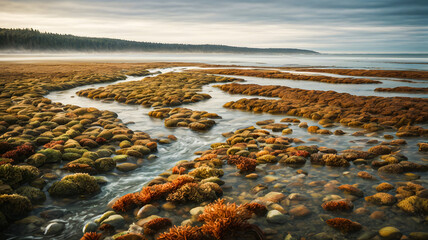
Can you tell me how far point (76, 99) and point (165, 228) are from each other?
25.2 meters

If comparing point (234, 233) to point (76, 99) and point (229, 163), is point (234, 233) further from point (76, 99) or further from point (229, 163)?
point (76, 99)

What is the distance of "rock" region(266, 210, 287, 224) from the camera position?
6.42m

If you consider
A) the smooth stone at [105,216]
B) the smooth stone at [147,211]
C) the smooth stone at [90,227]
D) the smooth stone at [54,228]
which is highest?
the smooth stone at [147,211]

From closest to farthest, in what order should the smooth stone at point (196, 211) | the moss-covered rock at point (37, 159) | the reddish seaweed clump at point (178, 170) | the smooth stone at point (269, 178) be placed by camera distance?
1. the smooth stone at point (196, 211)
2. the smooth stone at point (269, 178)
3. the reddish seaweed clump at point (178, 170)
4. the moss-covered rock at point (37, 159)

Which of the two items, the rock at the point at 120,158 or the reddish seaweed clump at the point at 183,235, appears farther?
the rock at the point at 120,158

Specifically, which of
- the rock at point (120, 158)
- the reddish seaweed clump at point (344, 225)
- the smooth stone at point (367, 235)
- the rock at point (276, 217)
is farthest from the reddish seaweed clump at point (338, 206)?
the rock at point (120, 158)

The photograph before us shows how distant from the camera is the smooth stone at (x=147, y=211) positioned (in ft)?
22.0

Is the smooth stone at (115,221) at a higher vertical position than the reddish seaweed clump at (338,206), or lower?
lower

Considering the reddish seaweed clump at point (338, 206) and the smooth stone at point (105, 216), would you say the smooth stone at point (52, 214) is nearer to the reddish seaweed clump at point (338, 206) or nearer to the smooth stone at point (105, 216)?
the smooth stone at point (105, 216)

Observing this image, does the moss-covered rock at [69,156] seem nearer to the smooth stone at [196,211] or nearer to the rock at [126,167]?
the rock at [126,167]

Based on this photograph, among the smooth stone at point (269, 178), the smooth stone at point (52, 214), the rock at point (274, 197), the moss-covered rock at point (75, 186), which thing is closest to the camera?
the smooth stone at point (52, 214)

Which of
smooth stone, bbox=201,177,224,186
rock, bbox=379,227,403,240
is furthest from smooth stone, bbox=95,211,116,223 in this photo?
rock, bbox=379,227,403,240

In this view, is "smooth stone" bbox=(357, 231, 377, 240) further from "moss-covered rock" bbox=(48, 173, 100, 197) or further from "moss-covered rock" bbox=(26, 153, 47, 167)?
"moss-covered rock" bbox=(26, 153, 47, 167)

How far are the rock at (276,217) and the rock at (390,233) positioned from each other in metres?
2.12
